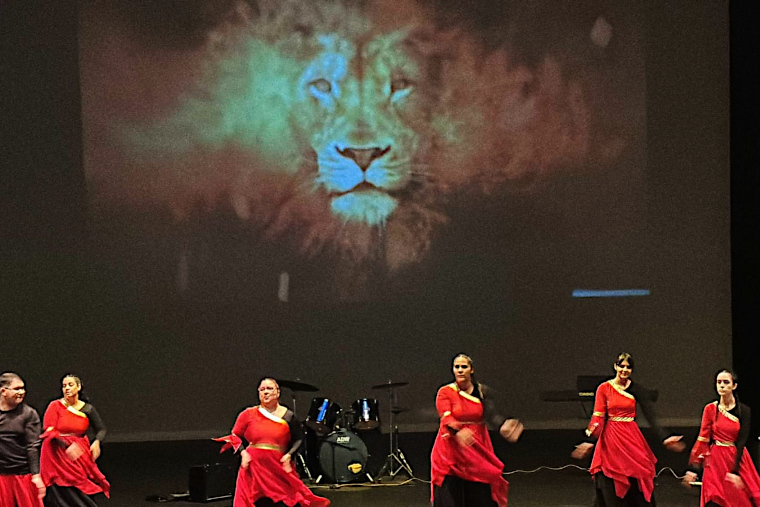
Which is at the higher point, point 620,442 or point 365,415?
point 620,442

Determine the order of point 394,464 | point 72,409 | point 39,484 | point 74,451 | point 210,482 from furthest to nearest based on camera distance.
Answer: point 394,464, point 210,482, point 72,409, point 74,451, point 39,484

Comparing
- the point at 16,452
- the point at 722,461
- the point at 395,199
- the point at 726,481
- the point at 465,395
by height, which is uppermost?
the point at 395,199

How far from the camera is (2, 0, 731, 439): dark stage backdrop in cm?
1071

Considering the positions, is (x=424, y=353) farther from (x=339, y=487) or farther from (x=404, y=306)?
(x=339, y=487)

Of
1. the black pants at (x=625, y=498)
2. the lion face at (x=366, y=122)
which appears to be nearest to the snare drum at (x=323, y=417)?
the lion face at (x=366, y=122)

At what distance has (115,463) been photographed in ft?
33.7

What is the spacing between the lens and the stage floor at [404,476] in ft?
27.8

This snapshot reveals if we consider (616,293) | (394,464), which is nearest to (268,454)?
(394,464)

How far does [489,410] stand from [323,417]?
9.22 feet

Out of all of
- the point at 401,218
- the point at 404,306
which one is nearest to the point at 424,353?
the point at 404,306

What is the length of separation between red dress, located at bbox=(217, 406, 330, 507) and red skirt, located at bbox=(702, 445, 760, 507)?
98.2 inches

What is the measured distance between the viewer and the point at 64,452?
22.9 feet

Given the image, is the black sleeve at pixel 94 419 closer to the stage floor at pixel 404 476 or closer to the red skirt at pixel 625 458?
the stage floor at pixel 404 476

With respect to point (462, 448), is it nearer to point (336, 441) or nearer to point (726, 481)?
point (726, 481)
